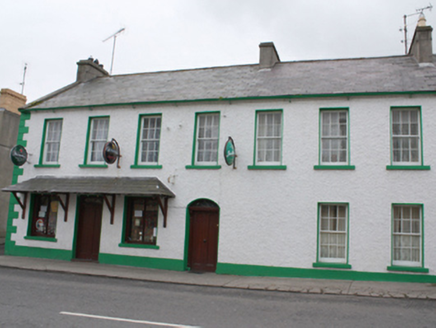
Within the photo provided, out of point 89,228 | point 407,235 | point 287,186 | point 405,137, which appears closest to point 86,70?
point 89,228

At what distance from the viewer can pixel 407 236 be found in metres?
12.2

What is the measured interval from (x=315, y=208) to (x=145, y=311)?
6.81 meters

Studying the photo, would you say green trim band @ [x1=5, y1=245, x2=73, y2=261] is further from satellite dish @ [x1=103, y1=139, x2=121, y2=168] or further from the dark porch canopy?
satellite dish @ [x1=103, y1=139, x2=121, y2=168]

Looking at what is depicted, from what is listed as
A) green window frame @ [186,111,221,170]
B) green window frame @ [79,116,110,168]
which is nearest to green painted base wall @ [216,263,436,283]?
green window frame @ [186,111,221,170]

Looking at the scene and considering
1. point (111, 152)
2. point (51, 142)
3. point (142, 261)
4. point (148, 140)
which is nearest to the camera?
point (142, 261)

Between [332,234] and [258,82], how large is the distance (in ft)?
20.7

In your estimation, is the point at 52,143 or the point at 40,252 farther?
the point at 52,143

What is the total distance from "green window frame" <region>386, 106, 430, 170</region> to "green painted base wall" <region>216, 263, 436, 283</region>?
3.28m

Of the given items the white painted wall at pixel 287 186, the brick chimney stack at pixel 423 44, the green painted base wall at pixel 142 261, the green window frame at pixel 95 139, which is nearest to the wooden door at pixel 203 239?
the white painted wall at pixel 287 186

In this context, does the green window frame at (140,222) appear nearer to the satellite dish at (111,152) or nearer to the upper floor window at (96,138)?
the satellite dish at (111,152)

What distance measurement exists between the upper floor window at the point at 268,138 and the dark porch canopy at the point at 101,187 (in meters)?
3.48

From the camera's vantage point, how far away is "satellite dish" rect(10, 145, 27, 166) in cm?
1582

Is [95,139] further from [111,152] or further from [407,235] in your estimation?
[407,235]

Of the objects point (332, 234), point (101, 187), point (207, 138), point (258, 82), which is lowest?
point (332, 234)
